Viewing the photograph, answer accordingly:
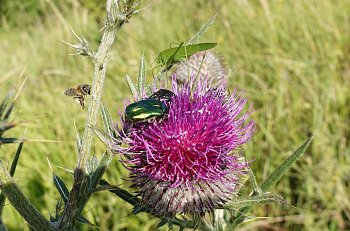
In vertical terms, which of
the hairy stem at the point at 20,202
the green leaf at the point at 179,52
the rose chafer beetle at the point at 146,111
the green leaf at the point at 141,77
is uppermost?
the green leaf at the point at 179,52

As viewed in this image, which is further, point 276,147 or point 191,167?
point 276,147

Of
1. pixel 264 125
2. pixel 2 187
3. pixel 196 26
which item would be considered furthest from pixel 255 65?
pixel 2 187

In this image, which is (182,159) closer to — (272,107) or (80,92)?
(80,92)

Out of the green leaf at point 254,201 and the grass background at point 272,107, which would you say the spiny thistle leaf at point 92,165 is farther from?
the grass background at point 272,107

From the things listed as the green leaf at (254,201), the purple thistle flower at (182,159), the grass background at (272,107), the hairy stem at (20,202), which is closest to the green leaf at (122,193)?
the purple thistle flower at (182,159)

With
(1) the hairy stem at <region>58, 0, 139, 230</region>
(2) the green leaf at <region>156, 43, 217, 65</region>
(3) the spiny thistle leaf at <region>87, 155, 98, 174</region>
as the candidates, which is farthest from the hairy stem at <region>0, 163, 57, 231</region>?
(2) the green leaf at <region>156, 43, 217, 65</region>

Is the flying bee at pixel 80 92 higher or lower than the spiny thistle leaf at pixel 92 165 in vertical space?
higher

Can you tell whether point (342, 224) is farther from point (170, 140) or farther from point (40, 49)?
point (40, 49)
